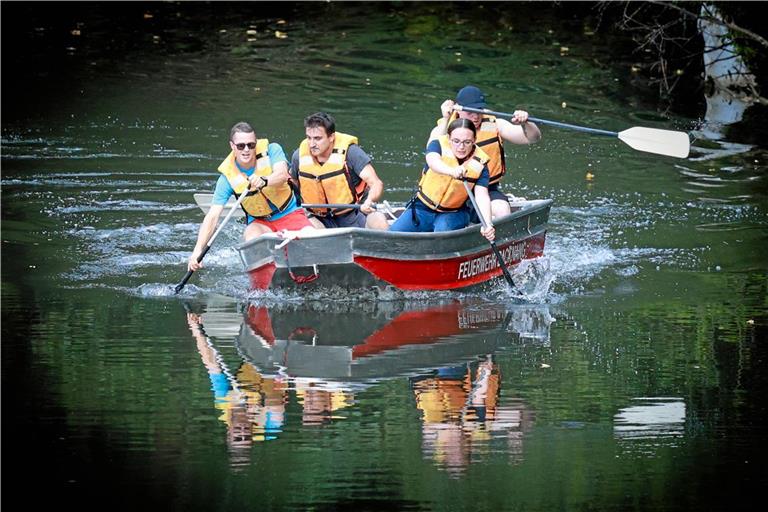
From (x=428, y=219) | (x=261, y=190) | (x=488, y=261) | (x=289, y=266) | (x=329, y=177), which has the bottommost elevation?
(x=289, y=266)

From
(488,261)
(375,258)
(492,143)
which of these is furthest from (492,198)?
(375,258)

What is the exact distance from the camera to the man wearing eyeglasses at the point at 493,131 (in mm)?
10453

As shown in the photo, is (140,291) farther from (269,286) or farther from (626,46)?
(626,46)

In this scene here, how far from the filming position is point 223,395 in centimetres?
792

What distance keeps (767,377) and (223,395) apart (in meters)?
3.11

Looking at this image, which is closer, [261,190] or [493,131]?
[261,190]

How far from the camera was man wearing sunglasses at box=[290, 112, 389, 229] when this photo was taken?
10109 mm

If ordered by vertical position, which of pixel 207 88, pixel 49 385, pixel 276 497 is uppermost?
pixel 207 88

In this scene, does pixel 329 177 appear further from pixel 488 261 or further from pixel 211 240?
pixel 488 261

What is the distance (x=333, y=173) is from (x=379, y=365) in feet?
6.88

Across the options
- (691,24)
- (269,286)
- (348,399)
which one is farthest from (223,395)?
(691,24)

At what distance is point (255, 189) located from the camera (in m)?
9.70

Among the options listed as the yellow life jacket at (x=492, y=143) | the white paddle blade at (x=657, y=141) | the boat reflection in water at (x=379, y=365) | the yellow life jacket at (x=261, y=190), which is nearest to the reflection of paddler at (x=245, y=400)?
the boat reflection in water at (x=379, y=365)

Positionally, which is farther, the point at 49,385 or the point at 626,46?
the point at 626,46
